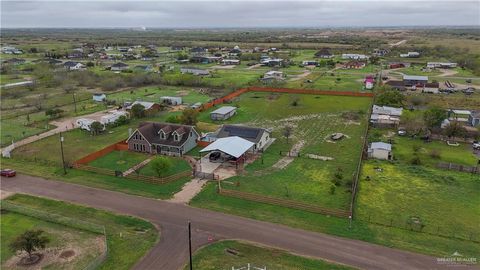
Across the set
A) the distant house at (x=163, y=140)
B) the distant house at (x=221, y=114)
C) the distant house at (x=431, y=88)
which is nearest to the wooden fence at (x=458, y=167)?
the distant house at (x=163, y=140)

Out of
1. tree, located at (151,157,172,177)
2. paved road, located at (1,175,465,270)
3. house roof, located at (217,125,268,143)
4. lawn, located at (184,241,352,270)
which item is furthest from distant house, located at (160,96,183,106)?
lawn, located at (184,241,352,270)

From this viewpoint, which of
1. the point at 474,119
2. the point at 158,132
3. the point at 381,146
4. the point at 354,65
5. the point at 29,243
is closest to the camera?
the point at 29,243

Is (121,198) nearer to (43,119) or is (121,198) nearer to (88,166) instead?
(88,166)

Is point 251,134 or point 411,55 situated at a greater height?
point 411,55

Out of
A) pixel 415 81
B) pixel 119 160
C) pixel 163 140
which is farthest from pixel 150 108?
pixel 415 81

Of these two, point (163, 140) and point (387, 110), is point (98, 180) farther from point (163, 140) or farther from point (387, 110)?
point (387, 110)

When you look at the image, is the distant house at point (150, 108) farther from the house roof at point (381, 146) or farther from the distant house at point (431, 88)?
the distant house at point (431, 88)
